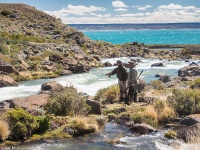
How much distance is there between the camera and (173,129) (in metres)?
15.1

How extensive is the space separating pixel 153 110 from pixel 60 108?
4789 millimetres

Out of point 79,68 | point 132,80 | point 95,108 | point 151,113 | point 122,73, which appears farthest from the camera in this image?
point 79,68

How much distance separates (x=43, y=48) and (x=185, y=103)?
136 feet

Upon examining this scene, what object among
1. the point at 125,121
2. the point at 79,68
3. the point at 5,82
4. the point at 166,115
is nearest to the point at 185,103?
the point at 166,115

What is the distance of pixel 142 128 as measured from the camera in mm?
15078

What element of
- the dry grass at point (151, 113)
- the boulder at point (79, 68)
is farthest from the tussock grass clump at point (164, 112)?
the boulder at point (79, 68)

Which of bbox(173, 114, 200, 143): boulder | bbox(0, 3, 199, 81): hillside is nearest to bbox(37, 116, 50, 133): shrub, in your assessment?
bbox(173, 114, 200, 143): boulder

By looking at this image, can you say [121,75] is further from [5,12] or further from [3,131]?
[5,12]

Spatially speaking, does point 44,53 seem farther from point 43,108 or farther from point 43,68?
point 43,108

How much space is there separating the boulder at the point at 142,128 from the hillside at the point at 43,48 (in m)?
24.5

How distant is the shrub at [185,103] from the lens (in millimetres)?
17703

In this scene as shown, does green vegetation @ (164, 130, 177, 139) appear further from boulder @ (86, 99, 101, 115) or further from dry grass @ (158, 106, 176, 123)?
boulder @ (86, 99, 101, 115)

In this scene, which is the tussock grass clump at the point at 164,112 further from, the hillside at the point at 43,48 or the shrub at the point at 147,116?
the hillside at the point at 43,48

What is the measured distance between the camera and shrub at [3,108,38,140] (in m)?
13.5
